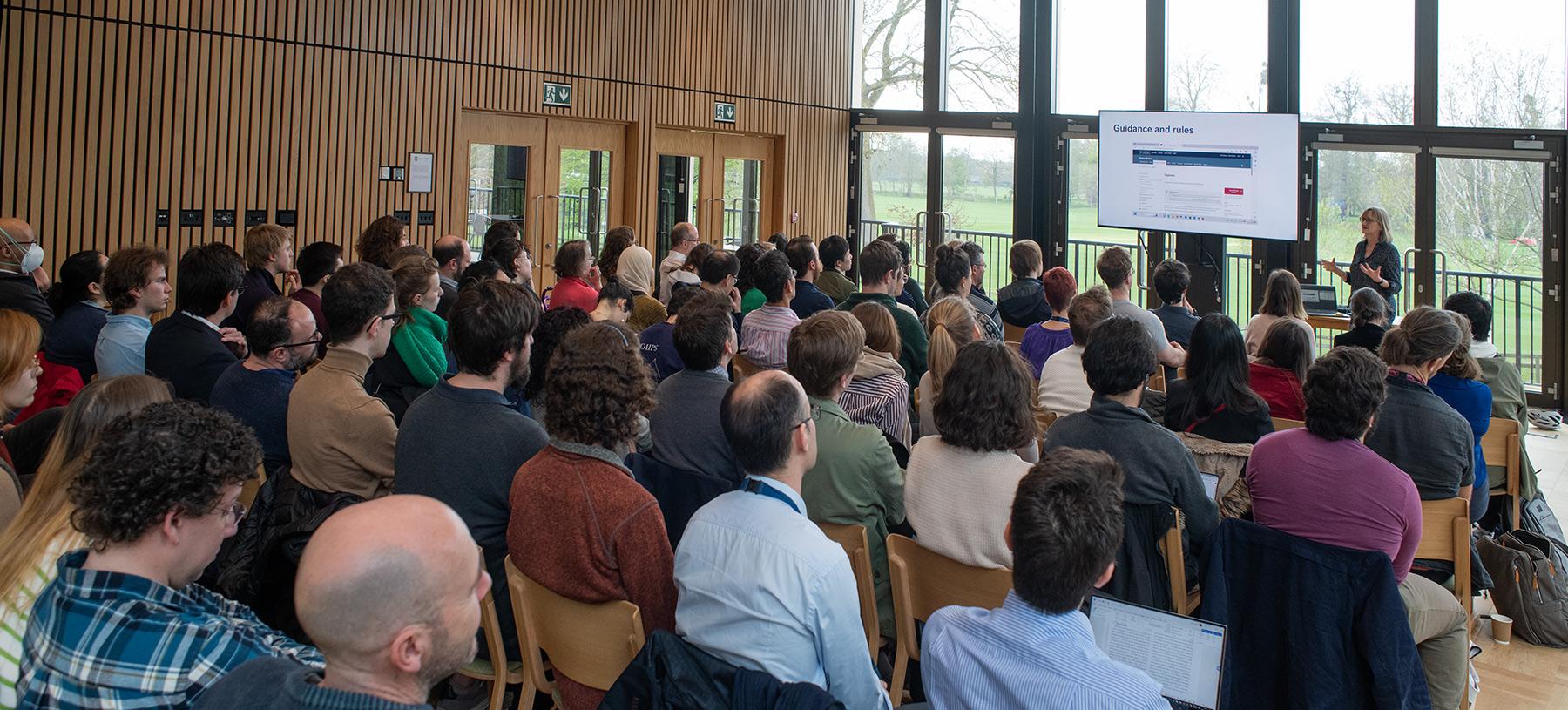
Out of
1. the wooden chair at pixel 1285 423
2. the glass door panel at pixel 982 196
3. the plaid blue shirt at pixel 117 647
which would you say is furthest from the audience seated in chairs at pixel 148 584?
the glass door panel at pixel 982 196

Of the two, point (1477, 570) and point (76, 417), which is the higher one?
point (76, 417)

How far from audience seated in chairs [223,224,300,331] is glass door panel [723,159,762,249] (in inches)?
266

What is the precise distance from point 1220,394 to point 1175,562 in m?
1.17

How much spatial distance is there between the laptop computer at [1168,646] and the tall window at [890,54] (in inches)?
445

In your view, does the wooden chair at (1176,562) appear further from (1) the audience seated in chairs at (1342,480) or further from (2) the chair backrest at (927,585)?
(2) the chair backrest at (927,585)

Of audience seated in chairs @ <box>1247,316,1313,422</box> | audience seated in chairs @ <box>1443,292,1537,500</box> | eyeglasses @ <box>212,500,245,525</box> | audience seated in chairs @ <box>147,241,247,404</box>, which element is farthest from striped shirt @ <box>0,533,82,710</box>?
audience seated in chairs @ <box>1443,292,1537,500</box>

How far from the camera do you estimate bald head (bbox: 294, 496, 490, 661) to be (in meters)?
1.64

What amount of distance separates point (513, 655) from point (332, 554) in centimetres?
174

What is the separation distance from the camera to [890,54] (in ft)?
45.0

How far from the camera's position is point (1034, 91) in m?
12.6

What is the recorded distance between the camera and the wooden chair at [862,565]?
3.35 m

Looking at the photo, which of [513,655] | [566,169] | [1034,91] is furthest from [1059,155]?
[513,655]

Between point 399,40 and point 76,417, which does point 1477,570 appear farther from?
point 399,40

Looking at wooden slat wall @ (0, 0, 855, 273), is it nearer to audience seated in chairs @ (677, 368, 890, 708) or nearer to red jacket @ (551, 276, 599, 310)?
red jacket @ (551, 276, 599, 310)
